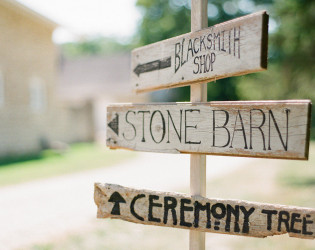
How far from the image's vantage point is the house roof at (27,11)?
41.1 ft

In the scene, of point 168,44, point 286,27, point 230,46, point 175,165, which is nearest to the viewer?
point 230,46

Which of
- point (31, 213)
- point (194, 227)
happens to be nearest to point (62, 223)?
point (31, 213)

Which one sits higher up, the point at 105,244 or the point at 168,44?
the point at 168,44

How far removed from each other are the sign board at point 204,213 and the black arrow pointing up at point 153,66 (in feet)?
2.74

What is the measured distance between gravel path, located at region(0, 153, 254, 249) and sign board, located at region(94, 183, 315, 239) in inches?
98.1

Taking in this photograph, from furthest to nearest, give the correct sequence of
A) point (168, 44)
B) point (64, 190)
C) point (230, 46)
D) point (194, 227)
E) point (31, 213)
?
point (64, 190) → point (31, 213) → point (168, 44) → point (194, 227) → point (230, 46)

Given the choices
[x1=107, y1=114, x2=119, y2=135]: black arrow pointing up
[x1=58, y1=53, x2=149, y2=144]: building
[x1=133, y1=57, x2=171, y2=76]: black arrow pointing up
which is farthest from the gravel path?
[x1=58, y1=53, x2=149, y2=144]: building

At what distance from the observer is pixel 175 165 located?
11484mm

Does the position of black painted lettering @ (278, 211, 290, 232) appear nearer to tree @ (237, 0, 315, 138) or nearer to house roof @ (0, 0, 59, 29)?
tree @ (237, 0, 315, 138)

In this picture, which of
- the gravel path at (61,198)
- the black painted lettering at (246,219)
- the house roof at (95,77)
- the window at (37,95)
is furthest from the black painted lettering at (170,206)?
the house roof at (95,77)

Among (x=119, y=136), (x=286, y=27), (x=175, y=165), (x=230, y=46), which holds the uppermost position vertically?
(x=286, y=27)

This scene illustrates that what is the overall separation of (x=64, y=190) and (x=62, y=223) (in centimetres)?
234

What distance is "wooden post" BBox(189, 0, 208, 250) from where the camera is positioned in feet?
7.14

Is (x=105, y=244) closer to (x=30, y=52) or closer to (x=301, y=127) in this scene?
(x=301, y=127)
